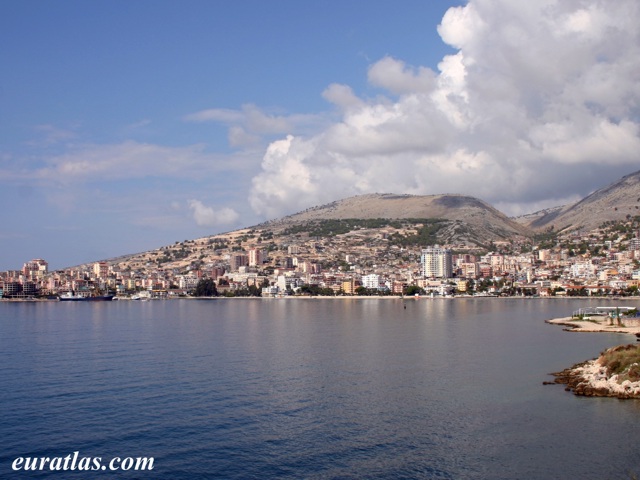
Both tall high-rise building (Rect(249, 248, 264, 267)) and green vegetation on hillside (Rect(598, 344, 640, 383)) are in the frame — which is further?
tall high-rise building (Rect(249, 248, 264, 267))

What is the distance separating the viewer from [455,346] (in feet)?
130

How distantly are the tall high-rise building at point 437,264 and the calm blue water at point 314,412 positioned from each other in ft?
369

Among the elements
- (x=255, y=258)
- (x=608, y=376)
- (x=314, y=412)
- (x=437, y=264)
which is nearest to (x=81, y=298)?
(x=255, y=258)

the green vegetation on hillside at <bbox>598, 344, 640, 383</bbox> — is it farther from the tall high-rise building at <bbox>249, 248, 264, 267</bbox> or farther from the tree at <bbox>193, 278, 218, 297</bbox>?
the tall high-rise building at <bbox>249, 248, 264, 267</bbox>

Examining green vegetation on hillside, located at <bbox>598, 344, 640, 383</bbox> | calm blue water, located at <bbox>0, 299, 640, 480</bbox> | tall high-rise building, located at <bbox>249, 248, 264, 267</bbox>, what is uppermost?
tall high-rise building, located at <bbox>249, 248, 264, 267</bbox>

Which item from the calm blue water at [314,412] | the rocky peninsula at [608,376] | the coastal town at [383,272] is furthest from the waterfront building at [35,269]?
the rocky peninsula at [608,376]

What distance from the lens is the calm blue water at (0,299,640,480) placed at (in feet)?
55.1

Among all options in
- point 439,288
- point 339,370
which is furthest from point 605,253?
point 339,370

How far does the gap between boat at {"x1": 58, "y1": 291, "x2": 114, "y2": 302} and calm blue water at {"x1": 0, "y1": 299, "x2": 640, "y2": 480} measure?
340 feet

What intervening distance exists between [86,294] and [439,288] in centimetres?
7497

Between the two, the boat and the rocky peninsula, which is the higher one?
the boat

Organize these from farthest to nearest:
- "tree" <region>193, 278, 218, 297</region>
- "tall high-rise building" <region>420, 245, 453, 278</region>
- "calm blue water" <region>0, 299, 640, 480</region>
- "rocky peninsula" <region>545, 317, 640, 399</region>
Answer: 1. "tall high-rise building" <region>420, 245, 453, 278</region>
2. "tree" <region>193, 278, 218, 297</region>
3. "rocky peninsula" <region>545, 317, 640, 399</region>
4. "calm blue water" <region>0, 299, 640, 480</region>

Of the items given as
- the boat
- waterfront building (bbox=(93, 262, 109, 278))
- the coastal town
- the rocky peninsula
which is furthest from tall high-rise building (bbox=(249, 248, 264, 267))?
the rocky peninsula

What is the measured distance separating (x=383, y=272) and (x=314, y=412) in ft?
453
